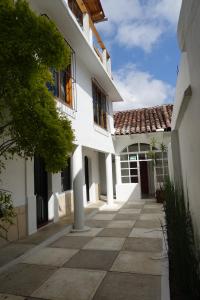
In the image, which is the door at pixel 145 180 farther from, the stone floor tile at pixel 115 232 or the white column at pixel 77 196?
the white column at pixel 77 196

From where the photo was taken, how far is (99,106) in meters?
12.7

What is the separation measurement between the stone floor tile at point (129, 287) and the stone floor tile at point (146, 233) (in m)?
2.82

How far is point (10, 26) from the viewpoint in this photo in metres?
3.41

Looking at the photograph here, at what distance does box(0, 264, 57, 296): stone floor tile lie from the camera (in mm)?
4141

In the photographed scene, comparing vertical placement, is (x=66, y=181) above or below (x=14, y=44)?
below

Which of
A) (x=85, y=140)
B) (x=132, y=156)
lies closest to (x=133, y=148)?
(x=132, y=156)

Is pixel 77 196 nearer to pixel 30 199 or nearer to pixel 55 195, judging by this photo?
pixel 30 199

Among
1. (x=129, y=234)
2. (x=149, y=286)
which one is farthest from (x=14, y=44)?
(x=129, y=234)

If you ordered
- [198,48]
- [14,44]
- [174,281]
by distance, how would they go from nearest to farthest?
1. [198,48]
2. [14,44]
3. [174,281]

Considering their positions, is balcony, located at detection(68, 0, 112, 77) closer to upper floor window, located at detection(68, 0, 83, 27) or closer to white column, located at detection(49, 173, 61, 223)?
upper floor window, located at detection(68, 0, 83, 27)

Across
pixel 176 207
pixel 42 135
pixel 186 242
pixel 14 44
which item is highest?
pixel 14 44

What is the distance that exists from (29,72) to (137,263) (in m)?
4.16

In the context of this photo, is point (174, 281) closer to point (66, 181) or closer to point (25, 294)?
point (25, 294)

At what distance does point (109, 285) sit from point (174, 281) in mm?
1090
